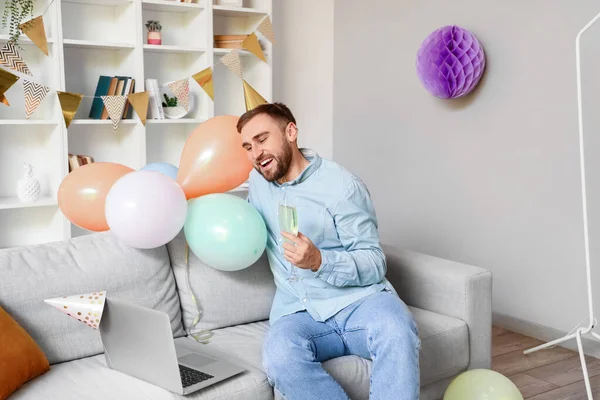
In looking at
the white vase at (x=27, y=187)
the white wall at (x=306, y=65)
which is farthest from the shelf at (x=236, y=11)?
the white vase at (x=27, y=187)

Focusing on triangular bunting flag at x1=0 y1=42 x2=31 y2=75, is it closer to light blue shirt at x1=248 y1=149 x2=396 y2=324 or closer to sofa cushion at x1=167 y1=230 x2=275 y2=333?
sofa cushion at x1=167 y1=230 x2=275 y2=333

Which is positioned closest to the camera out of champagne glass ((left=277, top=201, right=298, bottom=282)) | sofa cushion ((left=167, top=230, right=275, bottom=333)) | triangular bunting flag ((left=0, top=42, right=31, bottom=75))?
champagne glass ((left=277, top=201, right=298, bottom=282))

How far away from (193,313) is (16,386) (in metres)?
0.66

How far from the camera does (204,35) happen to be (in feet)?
13.4

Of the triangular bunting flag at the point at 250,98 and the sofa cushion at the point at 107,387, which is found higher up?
the triangular bunting flag at the point at 250,98

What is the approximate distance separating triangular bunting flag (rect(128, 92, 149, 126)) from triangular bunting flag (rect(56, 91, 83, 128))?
288 millimetres

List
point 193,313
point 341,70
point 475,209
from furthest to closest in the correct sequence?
point 341,70 < point 475,209 < point 193,313

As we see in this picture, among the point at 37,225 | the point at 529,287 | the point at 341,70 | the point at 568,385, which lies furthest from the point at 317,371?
the point at 341,70

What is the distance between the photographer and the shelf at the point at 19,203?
356 cm

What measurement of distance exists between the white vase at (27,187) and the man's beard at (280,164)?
6.25ft

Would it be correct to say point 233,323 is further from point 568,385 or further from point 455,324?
point 568,385

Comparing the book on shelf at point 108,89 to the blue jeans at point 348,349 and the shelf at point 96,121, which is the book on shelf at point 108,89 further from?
the blue jeans at point 348,349

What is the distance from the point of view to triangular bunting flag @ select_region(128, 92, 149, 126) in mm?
3787

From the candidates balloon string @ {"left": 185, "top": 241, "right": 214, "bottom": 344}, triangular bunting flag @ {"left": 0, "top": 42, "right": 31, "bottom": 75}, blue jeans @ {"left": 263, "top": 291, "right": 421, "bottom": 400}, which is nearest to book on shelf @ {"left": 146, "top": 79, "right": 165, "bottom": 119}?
triangular bunting flag @ {"left": 0, "top": 42, "right": 31, "bottom": 75}
